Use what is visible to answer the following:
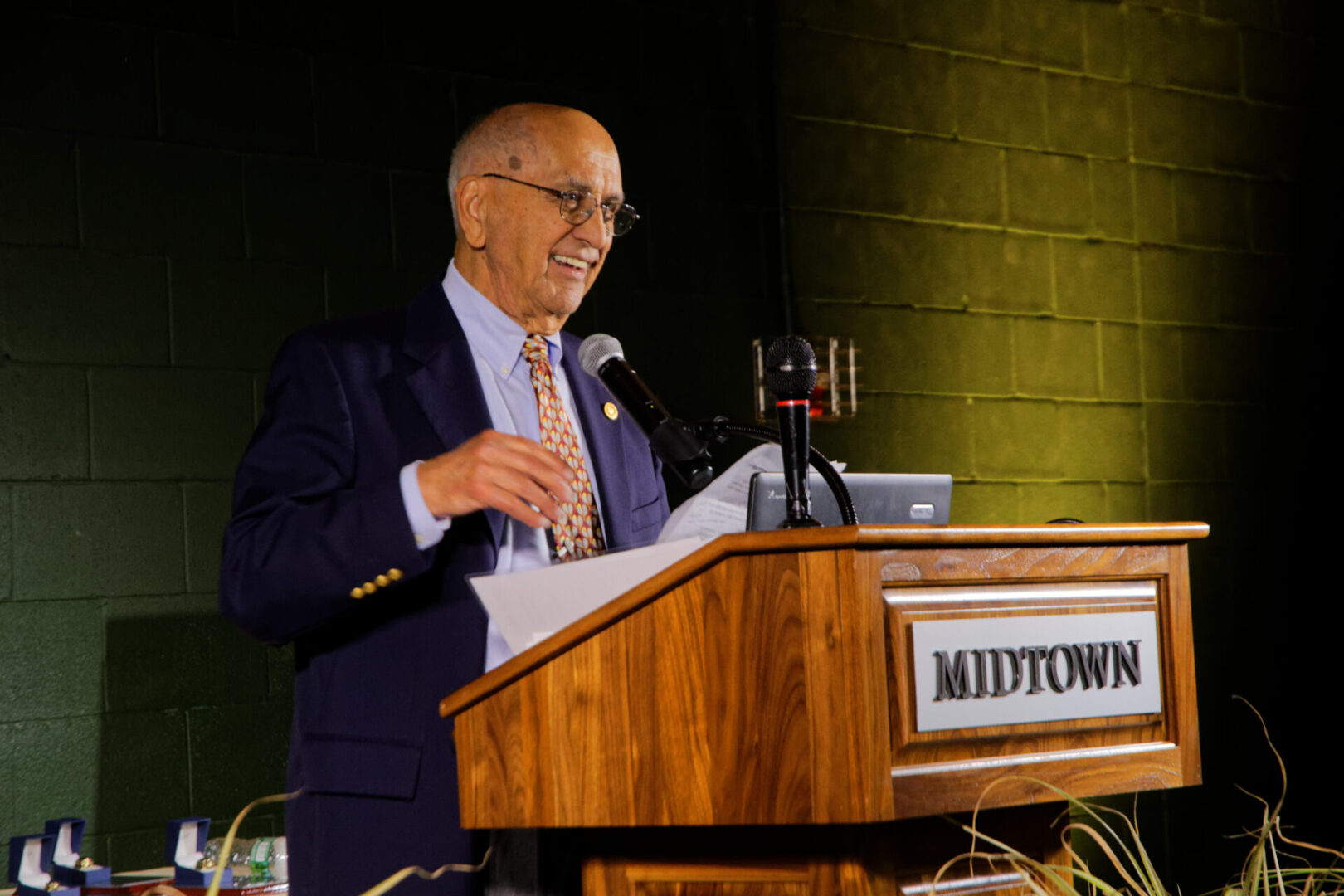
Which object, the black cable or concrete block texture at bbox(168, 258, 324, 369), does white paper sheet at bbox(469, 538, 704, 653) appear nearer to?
the black cable

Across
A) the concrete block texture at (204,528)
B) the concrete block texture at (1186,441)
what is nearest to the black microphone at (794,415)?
the concrete block texture at (204,528)

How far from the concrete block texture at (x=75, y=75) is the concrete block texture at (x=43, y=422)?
0.46 meters

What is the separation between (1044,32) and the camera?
3930 millimetres

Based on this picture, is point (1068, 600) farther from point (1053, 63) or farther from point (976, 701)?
point (1053, 63)

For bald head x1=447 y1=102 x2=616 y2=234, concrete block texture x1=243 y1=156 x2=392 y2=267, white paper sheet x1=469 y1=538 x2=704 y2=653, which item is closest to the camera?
white paper sheet x1=469 y1=538 x2=704 y2=653

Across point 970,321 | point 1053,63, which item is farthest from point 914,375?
point 1053,63

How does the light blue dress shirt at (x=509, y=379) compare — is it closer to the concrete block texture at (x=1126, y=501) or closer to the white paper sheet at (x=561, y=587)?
the white paper sheet at (x=561, y=587)

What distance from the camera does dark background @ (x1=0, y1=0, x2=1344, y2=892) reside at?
8.52ft

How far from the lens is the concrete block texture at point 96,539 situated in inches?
100

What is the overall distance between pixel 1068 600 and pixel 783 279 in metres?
2.24

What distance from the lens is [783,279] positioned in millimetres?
3479

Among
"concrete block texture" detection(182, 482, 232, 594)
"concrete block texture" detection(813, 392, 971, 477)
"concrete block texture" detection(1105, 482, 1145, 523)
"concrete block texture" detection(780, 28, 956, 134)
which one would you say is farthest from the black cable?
"concrete block texture" detection(1105, 482, 1145, 523)

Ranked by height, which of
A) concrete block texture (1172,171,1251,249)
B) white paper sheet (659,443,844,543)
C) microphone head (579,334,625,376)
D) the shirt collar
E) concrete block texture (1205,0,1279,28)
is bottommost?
white paper sheet (659,443,844,543)

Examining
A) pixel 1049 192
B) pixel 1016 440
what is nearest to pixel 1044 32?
pixel 1049 192
